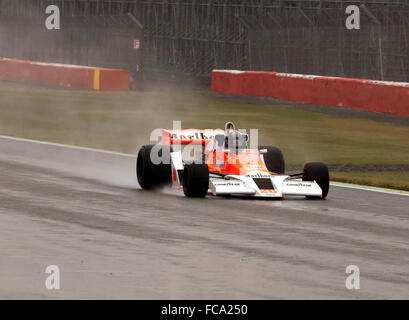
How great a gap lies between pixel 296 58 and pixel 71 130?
770 inches

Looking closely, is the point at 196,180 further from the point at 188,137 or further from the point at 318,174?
the point at 188,137

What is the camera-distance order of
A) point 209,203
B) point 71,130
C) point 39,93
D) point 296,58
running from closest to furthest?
point 209,203 → point 71,130 → point 39,93 → point 296,58

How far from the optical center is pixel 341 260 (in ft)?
38.1

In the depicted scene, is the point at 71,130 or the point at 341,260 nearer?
the point at 341,260

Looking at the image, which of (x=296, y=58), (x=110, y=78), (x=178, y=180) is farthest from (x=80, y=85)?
(x=178, y=180)

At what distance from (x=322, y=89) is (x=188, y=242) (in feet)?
89.1

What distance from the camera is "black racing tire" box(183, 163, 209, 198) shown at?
52.2ft

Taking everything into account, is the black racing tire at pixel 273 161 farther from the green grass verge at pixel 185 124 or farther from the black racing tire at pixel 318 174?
the green grass verge at pixel 185 124

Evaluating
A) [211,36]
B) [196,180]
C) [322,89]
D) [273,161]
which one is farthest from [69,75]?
[196,180]

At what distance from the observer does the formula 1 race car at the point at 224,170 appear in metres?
16.1

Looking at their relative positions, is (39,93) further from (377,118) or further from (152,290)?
(152,290)

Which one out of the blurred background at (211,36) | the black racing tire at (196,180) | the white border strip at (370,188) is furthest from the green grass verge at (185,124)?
the blurred background at (211,36)

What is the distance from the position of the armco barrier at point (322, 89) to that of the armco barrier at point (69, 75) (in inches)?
151

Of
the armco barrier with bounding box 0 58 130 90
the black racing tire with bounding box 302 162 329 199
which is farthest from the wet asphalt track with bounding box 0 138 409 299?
the armco barrier with bounding box 0 58 130 90
